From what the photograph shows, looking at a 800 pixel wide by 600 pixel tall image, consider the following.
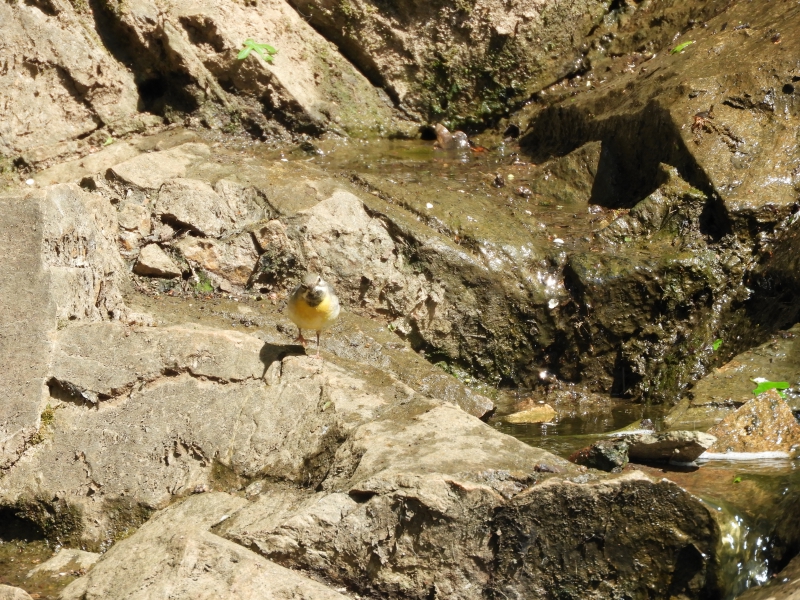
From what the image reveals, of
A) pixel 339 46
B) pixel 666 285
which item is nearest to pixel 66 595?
pixel 666 285

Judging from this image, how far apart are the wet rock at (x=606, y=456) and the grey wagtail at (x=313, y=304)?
2.03m

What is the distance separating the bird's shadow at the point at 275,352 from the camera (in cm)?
589

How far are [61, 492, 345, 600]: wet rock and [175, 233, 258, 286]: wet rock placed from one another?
3.28 meters

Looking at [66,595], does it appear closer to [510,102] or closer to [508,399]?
[508,399]

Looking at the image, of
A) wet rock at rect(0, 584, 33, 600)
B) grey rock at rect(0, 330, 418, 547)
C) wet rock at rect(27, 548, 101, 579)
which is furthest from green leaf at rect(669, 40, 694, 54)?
wet rock at rect(0, 584, 33, 600)

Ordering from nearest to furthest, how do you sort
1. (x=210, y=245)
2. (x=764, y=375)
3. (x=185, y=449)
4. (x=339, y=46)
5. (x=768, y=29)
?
(x=185, y=449) < (x=764, y=375) < (x=210, y=245) < (x=768, y=29) < (x=339, y=46)

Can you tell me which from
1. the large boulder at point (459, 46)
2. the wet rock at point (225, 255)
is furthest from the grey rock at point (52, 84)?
the large boulder at point (459, 46)

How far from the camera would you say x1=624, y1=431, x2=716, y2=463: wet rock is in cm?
537

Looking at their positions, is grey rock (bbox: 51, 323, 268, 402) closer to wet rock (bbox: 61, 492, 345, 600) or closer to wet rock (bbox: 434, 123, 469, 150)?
wet rock (bbox: 61, 492, 345, 600)

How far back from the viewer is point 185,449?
5.53 meters

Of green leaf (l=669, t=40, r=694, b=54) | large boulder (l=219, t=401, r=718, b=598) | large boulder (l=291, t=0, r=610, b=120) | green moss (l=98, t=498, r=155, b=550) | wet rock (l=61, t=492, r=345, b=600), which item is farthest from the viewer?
large boulder (l=291, t=0, r=610, b=120)

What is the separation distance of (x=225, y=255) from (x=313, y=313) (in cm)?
193

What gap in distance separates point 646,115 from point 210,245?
496cm

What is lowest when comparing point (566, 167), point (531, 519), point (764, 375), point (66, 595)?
point (66, 595)
